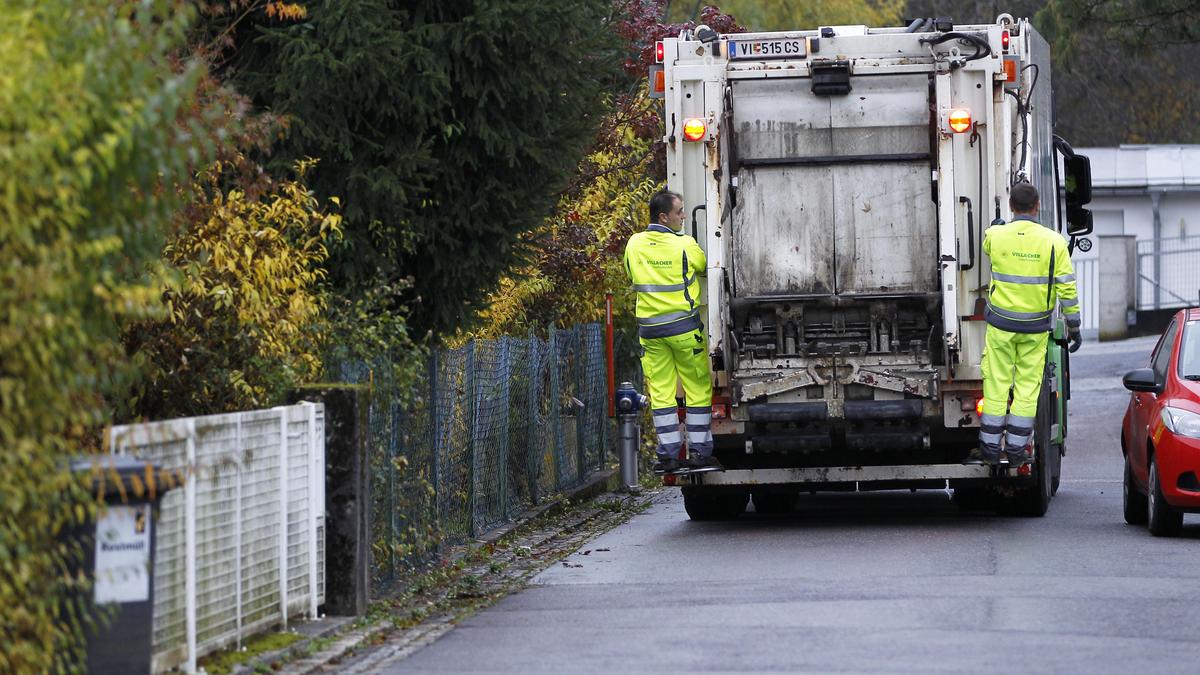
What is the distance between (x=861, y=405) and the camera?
1295cm

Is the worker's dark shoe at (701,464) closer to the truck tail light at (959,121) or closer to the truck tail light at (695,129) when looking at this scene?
the truck tail light at (695,129)

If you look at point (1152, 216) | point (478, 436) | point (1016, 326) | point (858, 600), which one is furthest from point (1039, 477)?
point (1152, 216)

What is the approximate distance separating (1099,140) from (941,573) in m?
45.8

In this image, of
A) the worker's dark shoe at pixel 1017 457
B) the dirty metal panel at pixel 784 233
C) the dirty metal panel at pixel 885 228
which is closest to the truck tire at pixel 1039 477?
the worker's dark shoe at pixel 1017 457

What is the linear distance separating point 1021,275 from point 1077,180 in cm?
474

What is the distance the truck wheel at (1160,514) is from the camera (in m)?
12.7

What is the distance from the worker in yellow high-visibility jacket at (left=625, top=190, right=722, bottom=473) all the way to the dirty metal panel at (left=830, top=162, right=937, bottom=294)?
937 millimetres

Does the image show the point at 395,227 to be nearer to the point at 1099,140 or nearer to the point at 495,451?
the point at 495,451

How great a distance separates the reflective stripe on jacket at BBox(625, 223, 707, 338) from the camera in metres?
13.2

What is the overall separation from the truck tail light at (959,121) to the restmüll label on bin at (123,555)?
7334 millimetres

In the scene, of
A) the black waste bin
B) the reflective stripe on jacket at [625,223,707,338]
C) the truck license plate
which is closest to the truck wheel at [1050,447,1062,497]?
the reflective stripe on jacket at [625,223,707,338]

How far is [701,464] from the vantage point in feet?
43.9

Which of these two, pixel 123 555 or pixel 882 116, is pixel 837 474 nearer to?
pixel 882 116

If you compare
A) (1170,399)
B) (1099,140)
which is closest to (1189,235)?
(1099,140)
